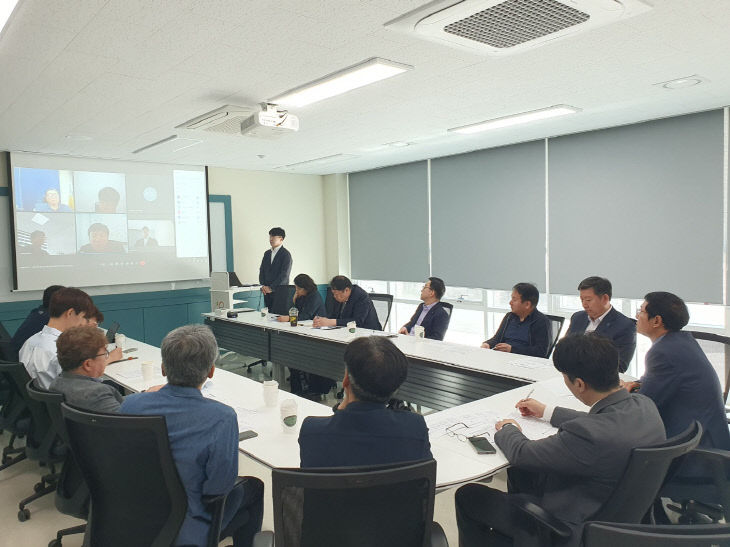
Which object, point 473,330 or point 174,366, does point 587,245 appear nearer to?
point 473,330

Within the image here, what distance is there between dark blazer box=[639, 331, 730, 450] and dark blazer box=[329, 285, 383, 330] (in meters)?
3.02

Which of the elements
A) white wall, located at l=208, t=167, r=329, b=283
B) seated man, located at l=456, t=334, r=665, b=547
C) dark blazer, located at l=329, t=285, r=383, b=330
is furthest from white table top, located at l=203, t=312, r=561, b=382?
white wall, located at l=208, t=167, r=329, b=283

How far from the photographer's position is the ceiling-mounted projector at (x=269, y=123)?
12.8 ft

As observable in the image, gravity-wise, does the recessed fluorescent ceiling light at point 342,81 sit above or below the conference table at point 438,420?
above

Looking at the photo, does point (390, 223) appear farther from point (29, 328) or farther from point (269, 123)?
point (29, 328)

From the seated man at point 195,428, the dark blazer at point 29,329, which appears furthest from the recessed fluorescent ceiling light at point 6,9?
the dark blazer at point 29,329

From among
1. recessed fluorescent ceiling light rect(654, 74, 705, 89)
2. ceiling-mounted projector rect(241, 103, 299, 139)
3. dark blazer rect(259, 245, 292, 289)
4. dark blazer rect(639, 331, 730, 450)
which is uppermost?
recessed fluorescent ceiling light rect(654, 74, 705, 89)

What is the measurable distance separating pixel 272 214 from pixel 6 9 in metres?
5.63

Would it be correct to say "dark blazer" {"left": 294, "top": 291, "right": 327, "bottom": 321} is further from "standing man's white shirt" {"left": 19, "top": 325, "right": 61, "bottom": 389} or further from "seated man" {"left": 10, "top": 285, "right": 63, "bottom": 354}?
"standing man's white shirt" {"left": 19, "top": 325, "right": 61, "bottom": 389}

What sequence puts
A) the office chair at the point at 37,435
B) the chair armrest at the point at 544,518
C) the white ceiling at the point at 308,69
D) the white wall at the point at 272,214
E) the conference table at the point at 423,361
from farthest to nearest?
the white wall at the point at 272,214 → the conference table at the point at 423,361 → the office chair at the point at 37,435 → the white ceiling at the point at 308,69 → the chair armrest at the point at 544,518

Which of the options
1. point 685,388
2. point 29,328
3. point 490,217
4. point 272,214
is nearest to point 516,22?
point 685,388

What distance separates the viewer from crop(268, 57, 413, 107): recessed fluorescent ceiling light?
10.3 feet

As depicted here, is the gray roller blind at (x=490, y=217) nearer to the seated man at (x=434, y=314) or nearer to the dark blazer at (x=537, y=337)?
the seated man at (x=434, y=314)

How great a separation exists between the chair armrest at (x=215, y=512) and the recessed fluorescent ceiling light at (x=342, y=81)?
2.45 meters
